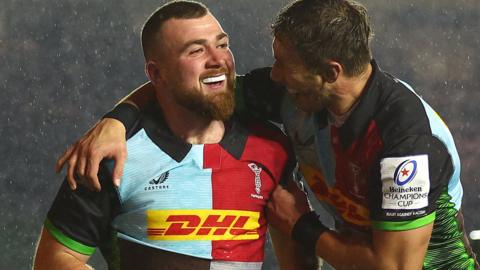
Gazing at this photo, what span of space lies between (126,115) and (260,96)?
472 mm

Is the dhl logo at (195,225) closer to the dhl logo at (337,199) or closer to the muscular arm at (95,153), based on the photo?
the muscular arm at (95,153)

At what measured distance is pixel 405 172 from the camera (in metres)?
3.07

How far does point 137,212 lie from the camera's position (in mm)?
3215

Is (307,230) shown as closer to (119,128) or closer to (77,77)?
(119,128)

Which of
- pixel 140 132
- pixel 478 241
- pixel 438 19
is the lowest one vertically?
pixel 438 19

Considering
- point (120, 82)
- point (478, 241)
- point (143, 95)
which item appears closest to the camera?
point (143, 95)

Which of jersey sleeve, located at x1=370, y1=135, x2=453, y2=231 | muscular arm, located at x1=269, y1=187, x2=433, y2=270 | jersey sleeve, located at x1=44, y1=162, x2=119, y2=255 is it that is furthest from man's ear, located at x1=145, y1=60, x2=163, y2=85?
jersey sleeve, located at x1=370, y1=135, x2=453, y2=231

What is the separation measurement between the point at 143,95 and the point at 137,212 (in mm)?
448

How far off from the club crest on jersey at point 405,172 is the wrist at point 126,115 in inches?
34.7

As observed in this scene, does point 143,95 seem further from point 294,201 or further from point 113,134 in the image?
point 294,201

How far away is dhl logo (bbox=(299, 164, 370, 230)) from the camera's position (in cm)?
335

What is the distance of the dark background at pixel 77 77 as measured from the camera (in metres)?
8.45

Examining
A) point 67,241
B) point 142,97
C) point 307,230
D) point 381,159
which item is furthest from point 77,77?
point 381,159

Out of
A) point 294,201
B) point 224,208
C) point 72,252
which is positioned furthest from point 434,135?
point 72,252
